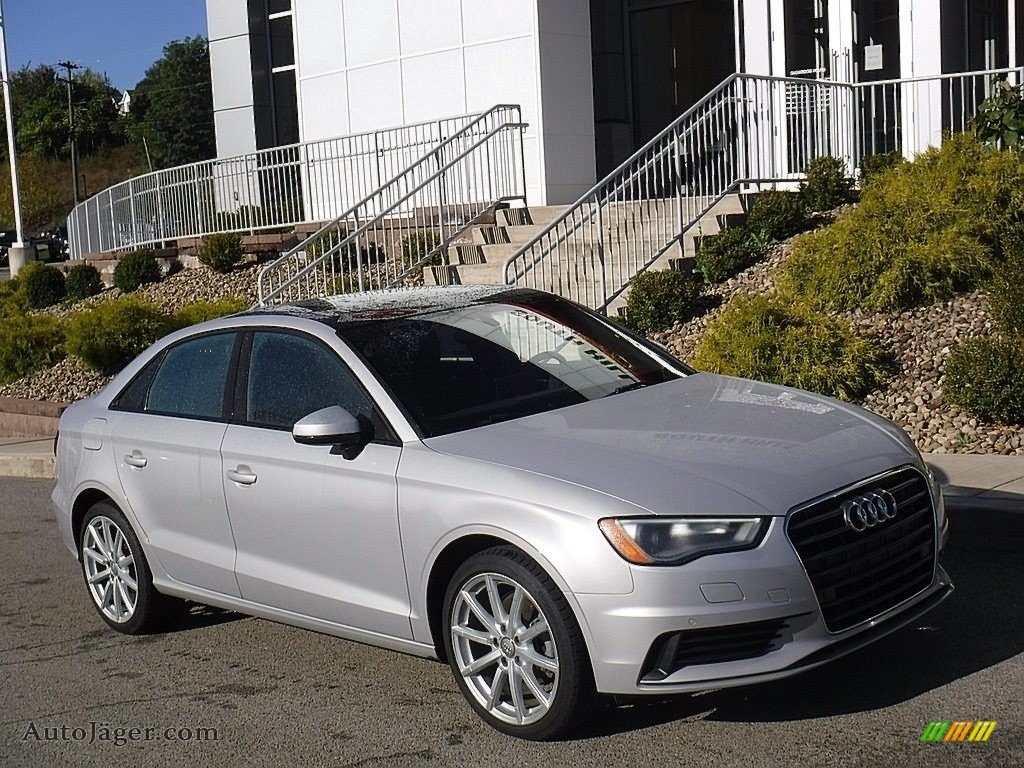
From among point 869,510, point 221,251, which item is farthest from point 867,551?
point 221,251

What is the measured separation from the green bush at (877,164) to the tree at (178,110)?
271ft

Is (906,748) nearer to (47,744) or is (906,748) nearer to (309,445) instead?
(309,445)

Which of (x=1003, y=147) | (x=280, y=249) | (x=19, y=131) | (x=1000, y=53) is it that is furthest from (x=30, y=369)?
(x=19, y=131)

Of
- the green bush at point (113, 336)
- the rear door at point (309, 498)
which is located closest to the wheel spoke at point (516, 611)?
the rear door at point (309, 498)

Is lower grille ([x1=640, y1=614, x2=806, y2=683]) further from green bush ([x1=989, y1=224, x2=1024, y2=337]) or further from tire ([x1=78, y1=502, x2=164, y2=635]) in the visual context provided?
green bush ([x1=989, y1=224, x2=1024, y2=337])

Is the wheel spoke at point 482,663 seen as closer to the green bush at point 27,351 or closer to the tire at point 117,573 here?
the tire at point 117,573

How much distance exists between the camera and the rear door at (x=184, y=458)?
605 cm

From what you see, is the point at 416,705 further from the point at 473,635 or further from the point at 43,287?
the point at 43,287

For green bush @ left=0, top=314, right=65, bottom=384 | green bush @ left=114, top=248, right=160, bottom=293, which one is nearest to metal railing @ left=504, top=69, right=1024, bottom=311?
green bush @ left=0, top=314, right=65, bottom=384

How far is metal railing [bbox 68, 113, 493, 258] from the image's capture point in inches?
761

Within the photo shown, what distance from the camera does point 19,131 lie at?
335 ft

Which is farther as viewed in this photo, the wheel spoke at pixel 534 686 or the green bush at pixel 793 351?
the green bush at pixel 793 351

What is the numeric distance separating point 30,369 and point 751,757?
15.0 metres

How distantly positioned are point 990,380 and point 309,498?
5.50m
